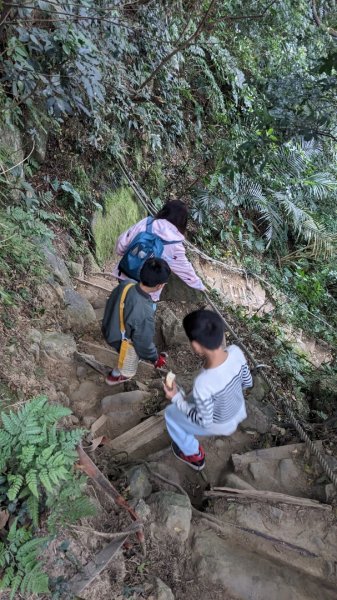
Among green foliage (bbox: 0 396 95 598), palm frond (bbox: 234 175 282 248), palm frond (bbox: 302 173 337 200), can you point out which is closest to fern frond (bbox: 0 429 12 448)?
green foliage (bbox: 0 396 95 598)

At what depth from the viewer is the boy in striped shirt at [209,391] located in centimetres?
228

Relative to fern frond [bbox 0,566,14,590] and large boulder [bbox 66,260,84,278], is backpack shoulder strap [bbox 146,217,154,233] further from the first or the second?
fern frond [bbox 0,566,14,590]

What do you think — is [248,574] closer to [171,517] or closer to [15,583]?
[171,517]

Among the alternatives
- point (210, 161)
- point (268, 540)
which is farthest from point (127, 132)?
point (268, 540)

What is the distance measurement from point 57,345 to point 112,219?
10.3ft

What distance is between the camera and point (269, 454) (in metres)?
2.86

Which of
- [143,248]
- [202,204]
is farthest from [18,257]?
[202,204]

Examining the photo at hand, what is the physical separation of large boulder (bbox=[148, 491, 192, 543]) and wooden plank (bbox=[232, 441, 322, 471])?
54cm

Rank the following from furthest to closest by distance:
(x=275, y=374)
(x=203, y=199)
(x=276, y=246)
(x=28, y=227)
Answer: (x=276, y=246) → (x=203, y=199) → (x=275, y=374) → (x=28, y=227)

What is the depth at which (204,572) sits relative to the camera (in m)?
2.25

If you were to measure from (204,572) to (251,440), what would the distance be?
42.6 inches

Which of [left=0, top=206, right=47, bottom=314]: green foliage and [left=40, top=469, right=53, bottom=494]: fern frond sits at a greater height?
[left=0, top=206, right=47, bottom=314]: green foliage

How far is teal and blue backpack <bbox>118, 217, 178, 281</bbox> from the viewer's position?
3.57 metres

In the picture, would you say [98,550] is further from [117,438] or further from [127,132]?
[127,132]
